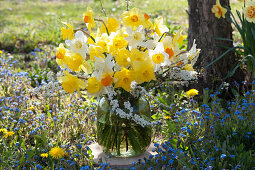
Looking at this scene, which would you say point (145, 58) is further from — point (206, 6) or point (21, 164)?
point (206, 6)

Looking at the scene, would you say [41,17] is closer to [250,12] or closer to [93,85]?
[250,12]

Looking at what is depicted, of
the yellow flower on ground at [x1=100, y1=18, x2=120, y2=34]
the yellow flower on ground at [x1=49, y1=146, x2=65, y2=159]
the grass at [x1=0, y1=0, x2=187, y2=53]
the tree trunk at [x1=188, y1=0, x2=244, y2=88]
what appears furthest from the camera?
the grass at [x1=0, y1=0, x2=187, y2=53]

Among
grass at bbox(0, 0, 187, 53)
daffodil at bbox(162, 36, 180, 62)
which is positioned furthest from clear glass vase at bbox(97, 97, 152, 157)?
grass at bbox(0, 0, 187, 53)

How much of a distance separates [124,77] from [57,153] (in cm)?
93

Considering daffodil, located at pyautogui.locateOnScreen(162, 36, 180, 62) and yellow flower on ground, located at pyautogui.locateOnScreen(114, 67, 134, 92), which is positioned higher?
daffodil, located at pyautogui.locateOnScreen(162, 36, 180, 62)

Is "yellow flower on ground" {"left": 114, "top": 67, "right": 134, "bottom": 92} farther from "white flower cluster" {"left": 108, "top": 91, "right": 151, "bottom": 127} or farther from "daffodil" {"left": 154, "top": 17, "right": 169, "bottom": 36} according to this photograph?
"daffodil" {"left": 154, "top": 17, "right": 169, "bottom": 36}

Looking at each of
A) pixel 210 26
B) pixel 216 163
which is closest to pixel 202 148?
pixel 216 163

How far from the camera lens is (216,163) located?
2.06m

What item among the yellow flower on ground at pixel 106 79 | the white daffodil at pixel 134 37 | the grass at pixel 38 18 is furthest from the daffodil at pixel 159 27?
the grass at pixel 38 18

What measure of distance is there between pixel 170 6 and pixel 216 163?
19.6ft

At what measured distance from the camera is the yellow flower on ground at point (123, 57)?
1.79 meters

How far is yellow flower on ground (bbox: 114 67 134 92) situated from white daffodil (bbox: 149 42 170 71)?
0.16m

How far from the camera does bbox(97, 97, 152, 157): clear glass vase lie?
2.08 meters

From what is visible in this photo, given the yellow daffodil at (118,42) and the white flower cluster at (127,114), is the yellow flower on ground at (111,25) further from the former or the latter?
the white flower cluster at (127,114)
